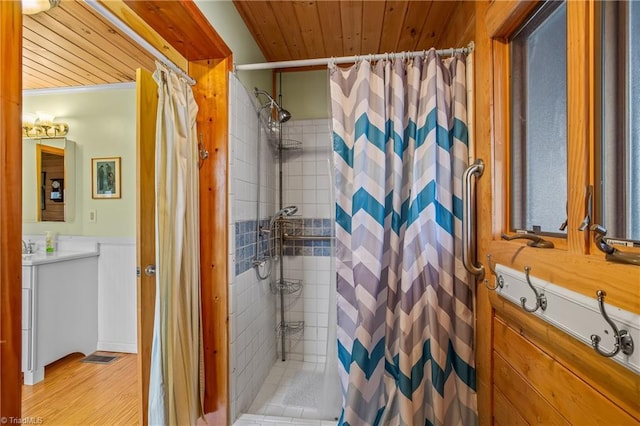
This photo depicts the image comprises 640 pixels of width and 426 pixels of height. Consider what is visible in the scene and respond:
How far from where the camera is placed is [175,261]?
1278 millimetres

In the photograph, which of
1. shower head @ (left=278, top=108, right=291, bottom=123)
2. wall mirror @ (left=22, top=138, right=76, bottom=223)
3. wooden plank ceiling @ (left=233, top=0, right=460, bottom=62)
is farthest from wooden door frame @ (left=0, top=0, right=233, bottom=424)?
wall mirror @ (left=22, top=138, right=76, bottom=223)

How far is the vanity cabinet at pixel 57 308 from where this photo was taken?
193cm

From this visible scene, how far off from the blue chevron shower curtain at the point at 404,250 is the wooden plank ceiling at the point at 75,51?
5.07 ft

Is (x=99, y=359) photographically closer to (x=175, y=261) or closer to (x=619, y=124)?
(x=175, y=261)

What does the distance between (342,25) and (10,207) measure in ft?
6.22

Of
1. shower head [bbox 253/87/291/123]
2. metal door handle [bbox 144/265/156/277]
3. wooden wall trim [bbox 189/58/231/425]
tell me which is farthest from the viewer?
shower head [bbox 253/87/291/123]

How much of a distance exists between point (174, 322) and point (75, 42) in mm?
1948

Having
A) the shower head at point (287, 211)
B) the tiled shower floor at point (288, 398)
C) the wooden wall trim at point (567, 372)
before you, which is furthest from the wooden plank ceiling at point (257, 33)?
the tiled shower floor at point (288, 398)

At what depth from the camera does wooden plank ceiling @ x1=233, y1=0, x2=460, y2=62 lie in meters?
1.64

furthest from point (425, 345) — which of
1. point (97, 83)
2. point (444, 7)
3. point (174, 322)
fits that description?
point (97, 83)

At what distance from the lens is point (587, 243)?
2.44 ft

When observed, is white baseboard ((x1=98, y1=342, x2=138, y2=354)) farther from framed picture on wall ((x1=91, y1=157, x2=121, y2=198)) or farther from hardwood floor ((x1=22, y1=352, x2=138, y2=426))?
framed picture on wall ((x1=91, y1=157, x2=121, y2=198))

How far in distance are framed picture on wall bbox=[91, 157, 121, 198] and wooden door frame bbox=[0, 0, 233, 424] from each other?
1.55 m

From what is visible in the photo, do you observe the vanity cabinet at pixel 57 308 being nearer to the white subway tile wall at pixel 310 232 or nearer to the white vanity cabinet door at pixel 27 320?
the white vanity cabinet door at pixel 27 320
